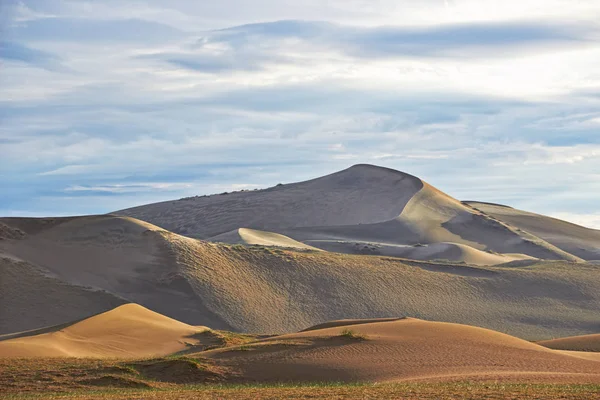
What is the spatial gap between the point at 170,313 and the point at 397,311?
45.2 ft

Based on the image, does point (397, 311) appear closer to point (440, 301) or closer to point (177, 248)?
point (440, 301)

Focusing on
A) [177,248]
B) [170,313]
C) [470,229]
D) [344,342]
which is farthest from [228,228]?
[344,342]

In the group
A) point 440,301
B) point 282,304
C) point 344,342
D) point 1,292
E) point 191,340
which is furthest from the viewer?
point 440,301

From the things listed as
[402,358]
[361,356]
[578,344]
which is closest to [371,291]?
[578,344]

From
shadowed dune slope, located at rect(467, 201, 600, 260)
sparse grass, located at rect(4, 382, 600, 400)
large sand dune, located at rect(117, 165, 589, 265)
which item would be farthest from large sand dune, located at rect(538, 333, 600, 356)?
shadowed dune slope, located at rect(467, 201, 600, 260)

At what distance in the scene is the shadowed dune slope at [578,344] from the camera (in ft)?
109

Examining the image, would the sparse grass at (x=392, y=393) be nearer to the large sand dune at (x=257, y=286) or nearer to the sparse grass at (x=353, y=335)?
the sparse grass at (x=353, y=335)

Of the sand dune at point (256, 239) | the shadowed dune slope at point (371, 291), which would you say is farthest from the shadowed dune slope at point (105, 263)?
the sand dune at point (256, 239)

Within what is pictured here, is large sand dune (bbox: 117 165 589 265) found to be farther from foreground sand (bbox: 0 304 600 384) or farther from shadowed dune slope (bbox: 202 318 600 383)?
shadowed dune slope (bbox: 202 318 600 383)

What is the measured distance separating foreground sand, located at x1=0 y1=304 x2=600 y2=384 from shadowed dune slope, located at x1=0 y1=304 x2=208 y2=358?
2.0 inches

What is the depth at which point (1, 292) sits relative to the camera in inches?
1833

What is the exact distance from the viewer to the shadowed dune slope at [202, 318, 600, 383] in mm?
21734

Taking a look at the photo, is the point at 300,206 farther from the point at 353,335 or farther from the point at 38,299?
the point at 353,335

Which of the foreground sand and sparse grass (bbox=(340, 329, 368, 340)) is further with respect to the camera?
sparse grass (bbox=(340, 329, 368, 340))
